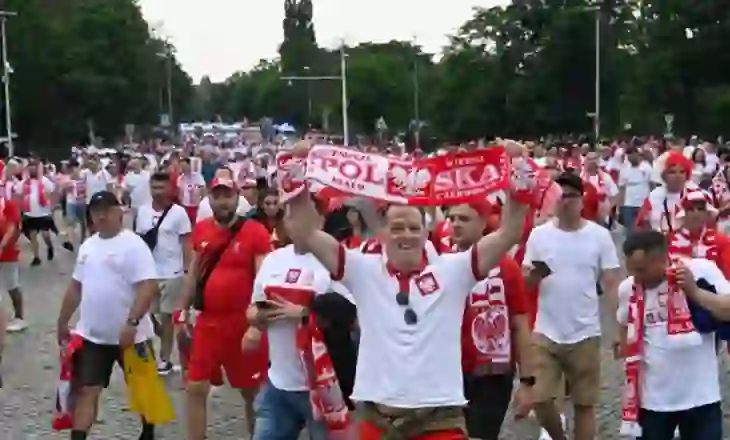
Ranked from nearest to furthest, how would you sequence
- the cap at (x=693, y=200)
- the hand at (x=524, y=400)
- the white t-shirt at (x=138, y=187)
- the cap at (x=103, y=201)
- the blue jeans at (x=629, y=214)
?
the hand at (x=524, y=400)
the cap at (x=693, y=200)
the cap at (x=103, y=201)
the blue jeans at (x=629, y=214)
the white t-shirt at (x=138, y=187)

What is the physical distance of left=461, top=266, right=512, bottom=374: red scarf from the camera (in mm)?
6836

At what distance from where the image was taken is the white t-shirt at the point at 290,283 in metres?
6.86

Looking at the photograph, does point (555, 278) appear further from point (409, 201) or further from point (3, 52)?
point (3, 52)

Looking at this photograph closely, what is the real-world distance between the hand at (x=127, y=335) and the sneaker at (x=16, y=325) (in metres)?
6.89

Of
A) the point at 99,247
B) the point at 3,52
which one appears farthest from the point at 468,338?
the point at 3,52

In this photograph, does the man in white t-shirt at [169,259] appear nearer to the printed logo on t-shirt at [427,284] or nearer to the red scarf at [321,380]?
the red scarf at [321,380]

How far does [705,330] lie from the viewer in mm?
6188

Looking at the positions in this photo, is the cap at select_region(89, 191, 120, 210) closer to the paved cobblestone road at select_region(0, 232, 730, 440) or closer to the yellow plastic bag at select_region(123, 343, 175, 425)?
the yellow plastic bag at select_region(123, 343, 175, 425)

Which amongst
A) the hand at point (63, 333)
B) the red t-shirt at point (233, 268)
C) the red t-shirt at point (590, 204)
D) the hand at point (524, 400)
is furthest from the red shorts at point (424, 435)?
the red t-shirt at point (590, 204)

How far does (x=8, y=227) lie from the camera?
1373 centimetres

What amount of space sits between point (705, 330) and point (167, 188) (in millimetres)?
6795

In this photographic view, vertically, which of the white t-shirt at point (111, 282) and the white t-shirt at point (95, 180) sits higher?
the white t-shirt at point (111, 282)

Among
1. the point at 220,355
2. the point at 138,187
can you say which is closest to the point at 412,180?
the point at 220,355

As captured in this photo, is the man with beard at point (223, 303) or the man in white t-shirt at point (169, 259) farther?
the man in white t-shirt at point (169, 259)
